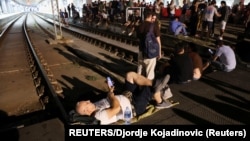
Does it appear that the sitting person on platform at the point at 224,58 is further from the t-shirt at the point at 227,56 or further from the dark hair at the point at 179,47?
the dark hair at the point at 179,47

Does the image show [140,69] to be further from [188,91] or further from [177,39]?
[177,39]

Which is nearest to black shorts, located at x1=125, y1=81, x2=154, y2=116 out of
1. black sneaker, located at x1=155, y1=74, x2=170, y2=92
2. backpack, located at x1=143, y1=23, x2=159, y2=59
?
black sneaker, located at x1=155, y1=74, x2=170, y2=92

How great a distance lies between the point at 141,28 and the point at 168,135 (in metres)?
2.82

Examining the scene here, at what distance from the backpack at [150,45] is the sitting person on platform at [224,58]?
1.99m

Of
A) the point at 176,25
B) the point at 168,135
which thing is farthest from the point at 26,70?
the point at 176,25

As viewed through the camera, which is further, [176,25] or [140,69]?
[176,25]

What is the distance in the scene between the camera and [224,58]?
6273mm

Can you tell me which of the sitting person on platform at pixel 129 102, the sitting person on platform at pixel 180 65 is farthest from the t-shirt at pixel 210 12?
the sitting person on platform at pixel 129 102

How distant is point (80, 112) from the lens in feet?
12.4

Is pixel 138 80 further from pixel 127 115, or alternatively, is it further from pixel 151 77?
pixel 151 77

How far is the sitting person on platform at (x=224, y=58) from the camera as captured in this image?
622 cm

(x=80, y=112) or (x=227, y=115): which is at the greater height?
(x=80, y=112)

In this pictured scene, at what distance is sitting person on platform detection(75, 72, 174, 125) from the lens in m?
3.76

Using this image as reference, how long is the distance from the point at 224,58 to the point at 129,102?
143 inches
